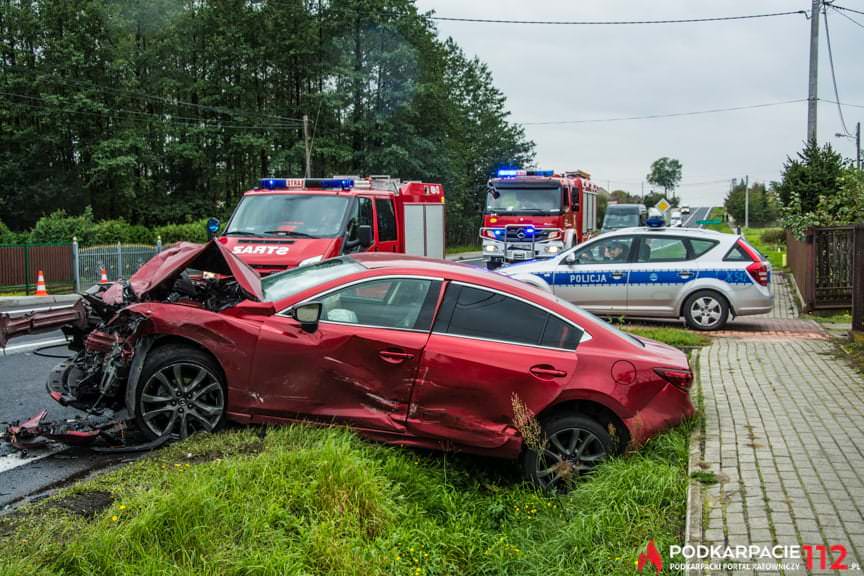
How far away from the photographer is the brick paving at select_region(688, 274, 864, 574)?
14.3ft

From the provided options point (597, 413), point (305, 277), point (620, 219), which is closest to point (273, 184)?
point (305, 277)

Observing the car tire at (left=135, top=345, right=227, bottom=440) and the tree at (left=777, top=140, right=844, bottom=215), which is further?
the tree at (left=777, top=140, right=844, bottom=215)

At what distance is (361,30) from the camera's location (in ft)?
152

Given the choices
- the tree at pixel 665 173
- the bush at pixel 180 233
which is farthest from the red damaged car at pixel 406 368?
the tree at pixel 665 173

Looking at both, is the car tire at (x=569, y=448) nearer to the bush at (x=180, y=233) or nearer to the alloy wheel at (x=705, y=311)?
the alloy wheel at (x=705, y=311)

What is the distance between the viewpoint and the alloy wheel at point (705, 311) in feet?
41.3

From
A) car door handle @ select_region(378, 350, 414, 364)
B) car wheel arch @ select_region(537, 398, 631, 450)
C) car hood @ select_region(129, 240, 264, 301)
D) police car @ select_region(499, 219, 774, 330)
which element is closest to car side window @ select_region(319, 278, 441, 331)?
car door handle @ select_region(378, 350, 414, 364)

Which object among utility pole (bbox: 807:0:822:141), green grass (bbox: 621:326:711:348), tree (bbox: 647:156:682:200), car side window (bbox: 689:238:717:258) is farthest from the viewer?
tree (bbox: 647:156:682:200)

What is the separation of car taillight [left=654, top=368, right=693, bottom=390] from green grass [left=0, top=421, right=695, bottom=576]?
1.24 feet

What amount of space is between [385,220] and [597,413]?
8580 mm

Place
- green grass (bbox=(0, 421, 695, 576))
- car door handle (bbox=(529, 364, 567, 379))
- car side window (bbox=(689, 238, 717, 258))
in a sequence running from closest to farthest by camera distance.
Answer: green grass (bbox=(0, 421, 695, 576))
car door handle (bbox=(529, 364, 567, 379))
car side window (bbox=(689, 238, 717, 258))

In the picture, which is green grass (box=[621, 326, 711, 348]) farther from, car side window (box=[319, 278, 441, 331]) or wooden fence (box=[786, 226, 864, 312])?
car side window (box=[319, 278, 441, 331])

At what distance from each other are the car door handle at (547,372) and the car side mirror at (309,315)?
1.54m

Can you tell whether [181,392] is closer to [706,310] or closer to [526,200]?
[706,310]
